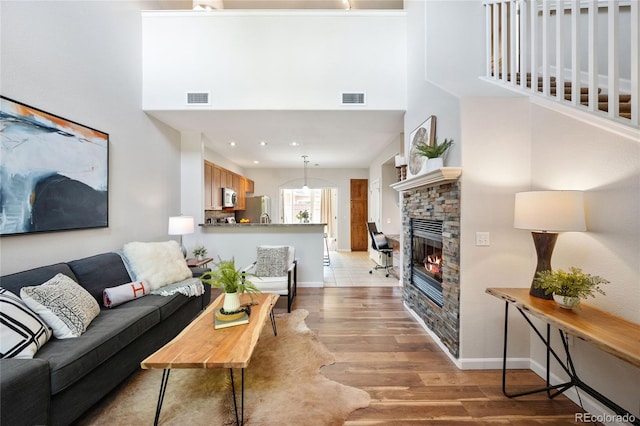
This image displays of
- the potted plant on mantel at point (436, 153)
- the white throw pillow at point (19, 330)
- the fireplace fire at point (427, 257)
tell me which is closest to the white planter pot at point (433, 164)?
the potted plant on mantel at point (436, 153)

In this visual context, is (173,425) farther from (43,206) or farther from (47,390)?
(43,206)

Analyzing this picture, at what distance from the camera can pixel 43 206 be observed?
2223mm

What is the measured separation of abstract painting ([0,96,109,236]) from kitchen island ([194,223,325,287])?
72.1 inches

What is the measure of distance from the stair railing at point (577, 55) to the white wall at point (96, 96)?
13.7 ft

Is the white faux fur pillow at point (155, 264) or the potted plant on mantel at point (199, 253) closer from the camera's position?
the white faux fur pillow at point (155, 264)

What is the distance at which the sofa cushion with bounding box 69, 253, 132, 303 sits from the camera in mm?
2326

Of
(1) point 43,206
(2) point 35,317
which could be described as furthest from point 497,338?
(1) point 43,206

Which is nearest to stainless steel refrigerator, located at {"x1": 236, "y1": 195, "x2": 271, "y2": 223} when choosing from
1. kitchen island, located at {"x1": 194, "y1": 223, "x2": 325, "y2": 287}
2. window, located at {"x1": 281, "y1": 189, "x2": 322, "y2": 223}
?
kitchen island, located at {"x1": 194, "y1": 223, "x2": 325, "y2": 287}

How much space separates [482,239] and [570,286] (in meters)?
0.69

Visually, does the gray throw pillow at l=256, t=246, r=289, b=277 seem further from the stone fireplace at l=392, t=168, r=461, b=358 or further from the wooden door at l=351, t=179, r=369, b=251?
the wooden door at l=351, t=179, r=369, b=251

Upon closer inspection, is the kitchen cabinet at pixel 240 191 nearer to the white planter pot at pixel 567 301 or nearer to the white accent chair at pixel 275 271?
the white accent chair at pixel 275 271

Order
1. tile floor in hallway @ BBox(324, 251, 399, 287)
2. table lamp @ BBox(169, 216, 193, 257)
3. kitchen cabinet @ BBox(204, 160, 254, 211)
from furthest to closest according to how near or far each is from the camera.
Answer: kitchen cabinet @ BBox(204, 160, 254, 211), tile floor in hallway @ BBox(324, 251, 399, 287), table lamp @ BBox(169, 216, 193, 257)

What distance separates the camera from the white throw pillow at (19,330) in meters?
1.44

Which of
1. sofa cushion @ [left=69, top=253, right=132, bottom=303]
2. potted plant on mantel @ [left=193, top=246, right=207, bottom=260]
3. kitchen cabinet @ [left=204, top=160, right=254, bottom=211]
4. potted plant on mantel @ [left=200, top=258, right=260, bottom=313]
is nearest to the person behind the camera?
potted plant on mantel @ [left=200, top=258, right=260, bottom=313]
